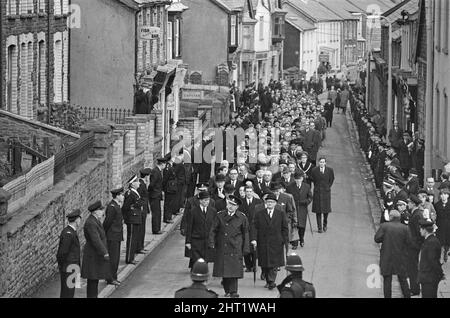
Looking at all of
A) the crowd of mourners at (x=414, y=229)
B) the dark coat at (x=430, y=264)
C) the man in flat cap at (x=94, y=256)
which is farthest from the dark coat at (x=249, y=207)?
the dark coat at (x=430, y=264)

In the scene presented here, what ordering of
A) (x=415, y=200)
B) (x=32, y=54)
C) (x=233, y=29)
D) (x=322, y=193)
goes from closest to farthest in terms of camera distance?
(x=415, y=200), (x=322, y=193), (x=32, y=54), (x=233, y=29)

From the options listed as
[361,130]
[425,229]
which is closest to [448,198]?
[425,229]

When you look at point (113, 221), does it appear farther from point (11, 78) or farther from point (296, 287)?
point (11, 78)

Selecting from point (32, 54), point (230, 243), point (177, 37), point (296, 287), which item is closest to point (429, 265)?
point (230, 243)

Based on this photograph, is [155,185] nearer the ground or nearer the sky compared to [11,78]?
nearer the ground

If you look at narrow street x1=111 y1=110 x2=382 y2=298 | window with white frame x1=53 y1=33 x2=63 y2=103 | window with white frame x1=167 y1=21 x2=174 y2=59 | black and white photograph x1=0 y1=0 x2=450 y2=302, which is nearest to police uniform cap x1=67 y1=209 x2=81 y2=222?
black and white photograph x1=0 y1=0 x2=450 y2=302

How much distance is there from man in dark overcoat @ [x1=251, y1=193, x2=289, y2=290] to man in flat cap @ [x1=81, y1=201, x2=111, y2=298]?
9.65 ft

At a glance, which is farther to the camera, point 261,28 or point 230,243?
point 261,28

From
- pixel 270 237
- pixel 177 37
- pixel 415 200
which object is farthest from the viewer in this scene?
pixel 177 37

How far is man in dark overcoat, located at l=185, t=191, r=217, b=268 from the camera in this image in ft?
75.8

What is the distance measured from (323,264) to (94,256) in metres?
5.81

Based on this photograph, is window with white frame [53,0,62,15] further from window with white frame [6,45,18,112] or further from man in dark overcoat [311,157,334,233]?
man in dark overcoat [311,157,334,233]

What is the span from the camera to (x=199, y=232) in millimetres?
23172
